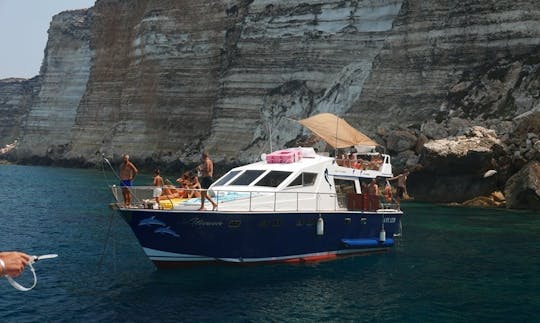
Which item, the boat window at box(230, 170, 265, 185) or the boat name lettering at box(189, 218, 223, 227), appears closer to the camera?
the boat name lettering at box(189, 218, 223, 227)

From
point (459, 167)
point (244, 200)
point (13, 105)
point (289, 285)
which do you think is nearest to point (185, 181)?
point (244, 200)

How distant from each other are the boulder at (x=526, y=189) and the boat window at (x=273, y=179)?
66.5ft

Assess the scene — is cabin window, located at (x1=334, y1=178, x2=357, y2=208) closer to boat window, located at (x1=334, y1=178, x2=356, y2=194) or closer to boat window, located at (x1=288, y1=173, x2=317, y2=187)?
boat window, located at (x1=334, y1=178, x2=356, y2=194)

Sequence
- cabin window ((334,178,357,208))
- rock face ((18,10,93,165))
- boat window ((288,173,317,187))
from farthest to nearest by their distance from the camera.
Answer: rock face ((18,10,93,165)) → cabin window ((334,178,357,208)) → boat window ((288,173,317,187))

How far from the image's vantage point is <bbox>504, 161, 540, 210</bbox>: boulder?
32.3 m

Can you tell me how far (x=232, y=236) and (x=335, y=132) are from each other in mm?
8667

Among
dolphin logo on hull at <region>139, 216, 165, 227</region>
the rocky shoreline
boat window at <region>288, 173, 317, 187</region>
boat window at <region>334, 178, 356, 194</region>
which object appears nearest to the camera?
dolphin logo on hull at <region>139, 216, 165, 227</region>

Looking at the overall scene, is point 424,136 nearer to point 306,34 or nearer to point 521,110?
point 521,110

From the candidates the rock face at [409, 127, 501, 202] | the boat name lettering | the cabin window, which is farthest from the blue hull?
the rock face at [409, 127, 501, 202]

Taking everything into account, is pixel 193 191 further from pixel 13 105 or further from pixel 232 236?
pixel 13 105

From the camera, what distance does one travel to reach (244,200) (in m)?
16.5

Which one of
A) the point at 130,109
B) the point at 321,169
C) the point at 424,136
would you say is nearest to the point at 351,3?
the point at 424,136

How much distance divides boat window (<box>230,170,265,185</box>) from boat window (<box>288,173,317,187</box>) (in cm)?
107

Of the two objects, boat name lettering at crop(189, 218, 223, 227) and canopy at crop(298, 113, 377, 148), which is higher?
canopy at crop(298, 113, 377, 148)
